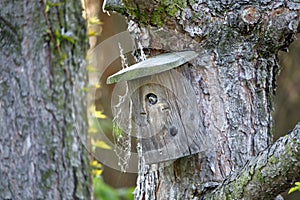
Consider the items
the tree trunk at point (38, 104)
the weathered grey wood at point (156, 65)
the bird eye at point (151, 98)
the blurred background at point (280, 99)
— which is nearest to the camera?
the weathered grey wood at point (156, 65)

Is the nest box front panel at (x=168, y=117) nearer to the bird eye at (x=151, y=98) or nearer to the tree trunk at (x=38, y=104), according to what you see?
the bird eye at (x=151, y=98)

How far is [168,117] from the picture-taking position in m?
1.86

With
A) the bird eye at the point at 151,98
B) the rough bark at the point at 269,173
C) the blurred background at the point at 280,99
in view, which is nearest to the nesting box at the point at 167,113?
the bird eye at the point at 151,98

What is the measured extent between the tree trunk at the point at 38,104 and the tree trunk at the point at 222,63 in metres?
1.43

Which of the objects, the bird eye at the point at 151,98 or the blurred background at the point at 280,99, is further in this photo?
the blurred background at the point at 280,99

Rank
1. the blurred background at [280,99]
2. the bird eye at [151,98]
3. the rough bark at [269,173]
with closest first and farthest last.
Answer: the rough bark at [269,173], the bird eye at [151,98], the blurred background at [280,99]

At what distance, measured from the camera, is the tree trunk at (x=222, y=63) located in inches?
71.7

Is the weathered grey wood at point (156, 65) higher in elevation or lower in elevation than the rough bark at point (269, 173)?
higher

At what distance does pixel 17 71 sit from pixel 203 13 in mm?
1613

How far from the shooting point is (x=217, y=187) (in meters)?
1.77

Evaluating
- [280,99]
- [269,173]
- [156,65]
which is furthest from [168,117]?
[280,99]

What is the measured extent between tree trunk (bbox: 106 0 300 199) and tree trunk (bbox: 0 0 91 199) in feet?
4.69

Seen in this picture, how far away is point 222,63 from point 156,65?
0.21m

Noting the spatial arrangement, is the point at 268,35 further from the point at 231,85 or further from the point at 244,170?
the point at 244,170
